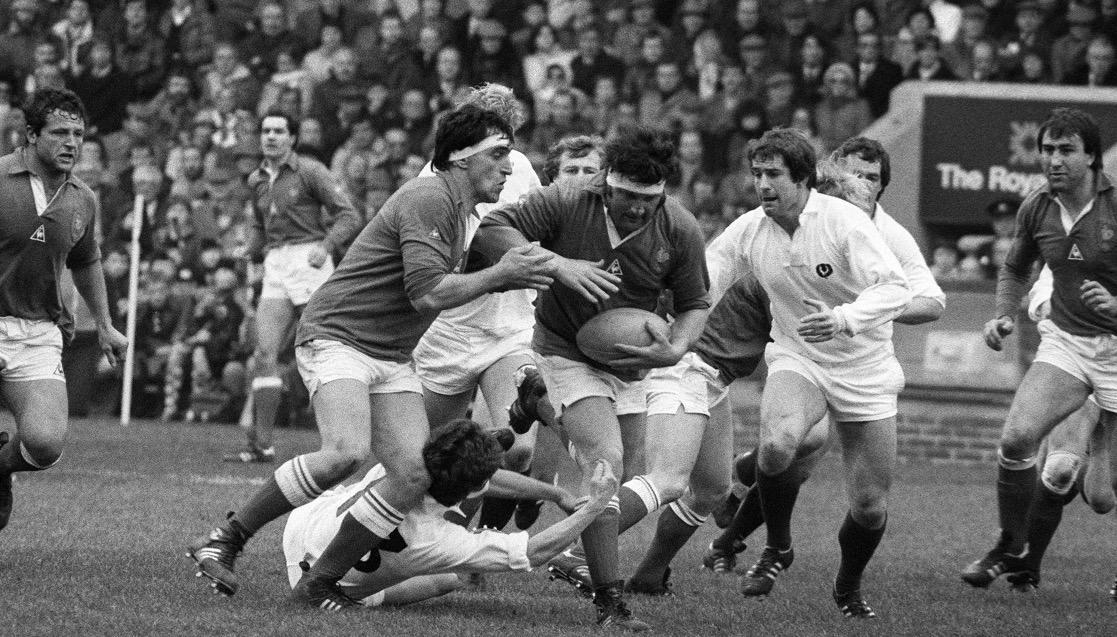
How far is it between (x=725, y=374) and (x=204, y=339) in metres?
9.97

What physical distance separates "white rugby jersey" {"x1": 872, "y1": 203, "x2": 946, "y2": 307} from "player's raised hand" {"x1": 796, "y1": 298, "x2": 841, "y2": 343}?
78 cm

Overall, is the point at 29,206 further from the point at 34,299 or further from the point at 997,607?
the point at 997,607

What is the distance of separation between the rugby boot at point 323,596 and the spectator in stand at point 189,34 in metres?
14.8

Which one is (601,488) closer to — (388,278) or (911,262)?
(388,278)

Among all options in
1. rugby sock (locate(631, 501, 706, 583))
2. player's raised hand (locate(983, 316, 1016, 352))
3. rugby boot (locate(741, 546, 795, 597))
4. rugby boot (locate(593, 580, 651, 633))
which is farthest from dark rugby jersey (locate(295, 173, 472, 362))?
player's raised hand (locate(983, 316, 1016, 352))

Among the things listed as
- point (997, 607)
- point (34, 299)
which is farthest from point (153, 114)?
point (997, 607)

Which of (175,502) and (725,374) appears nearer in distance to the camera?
(725,374)

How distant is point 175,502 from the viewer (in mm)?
10359

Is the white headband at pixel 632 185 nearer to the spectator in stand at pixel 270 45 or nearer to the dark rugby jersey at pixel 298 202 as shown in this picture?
the dark rugby jersey at pixel 298 202

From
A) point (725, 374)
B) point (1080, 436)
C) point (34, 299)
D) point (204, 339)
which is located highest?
point (34, 299)

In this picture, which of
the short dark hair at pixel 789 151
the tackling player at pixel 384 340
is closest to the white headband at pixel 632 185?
the tackling player at pixel 384 340

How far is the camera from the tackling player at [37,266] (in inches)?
308

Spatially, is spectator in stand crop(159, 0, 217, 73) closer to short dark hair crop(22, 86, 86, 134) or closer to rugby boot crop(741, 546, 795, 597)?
short dark hair crop(22, 86, 86, 134)

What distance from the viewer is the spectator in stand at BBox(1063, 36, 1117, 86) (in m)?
15.5
